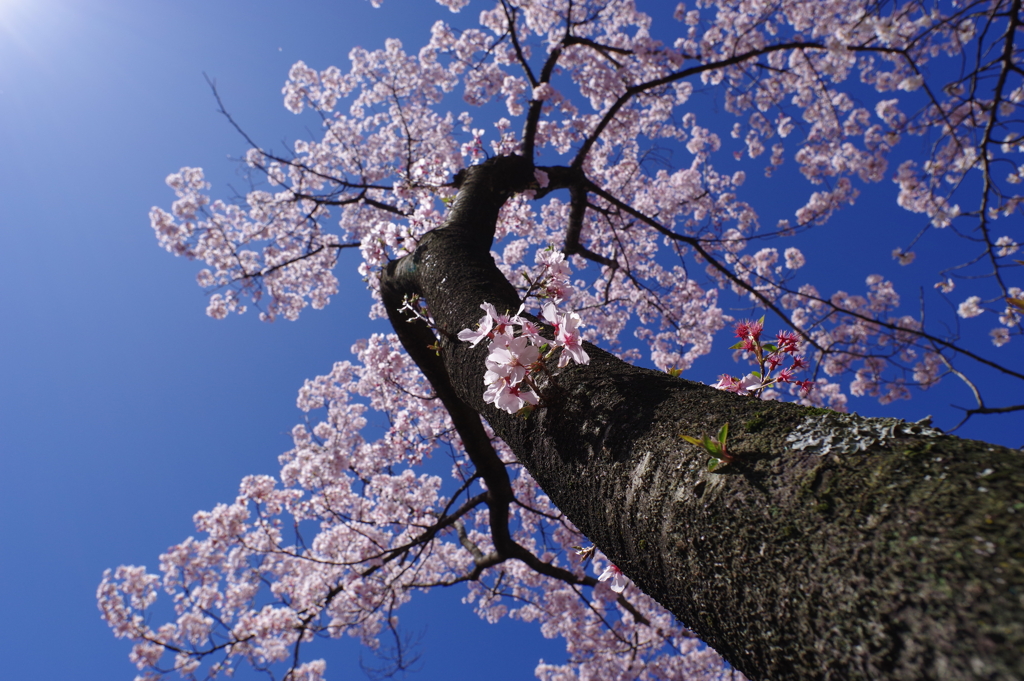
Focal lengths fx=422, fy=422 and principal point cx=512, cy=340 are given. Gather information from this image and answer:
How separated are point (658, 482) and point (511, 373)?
1.44 feet

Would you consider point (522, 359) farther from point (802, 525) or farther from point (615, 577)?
point (615, 577)

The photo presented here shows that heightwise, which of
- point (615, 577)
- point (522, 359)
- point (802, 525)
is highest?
point (522, 359)

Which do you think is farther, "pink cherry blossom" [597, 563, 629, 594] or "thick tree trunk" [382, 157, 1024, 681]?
"pink cherry blossom" [597, 563, 629, 594]

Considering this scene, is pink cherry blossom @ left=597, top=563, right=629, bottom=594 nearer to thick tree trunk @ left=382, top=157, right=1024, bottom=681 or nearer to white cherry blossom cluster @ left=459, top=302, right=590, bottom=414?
thick tree trunk @ left=382, top=157, right=1024, bottom=681

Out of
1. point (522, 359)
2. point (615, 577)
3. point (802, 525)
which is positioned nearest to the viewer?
point (802, 525)

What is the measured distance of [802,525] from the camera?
0.57 metres

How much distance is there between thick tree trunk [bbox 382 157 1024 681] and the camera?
1.36ft

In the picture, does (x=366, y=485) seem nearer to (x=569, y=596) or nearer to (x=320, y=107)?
(x=569, y=596)

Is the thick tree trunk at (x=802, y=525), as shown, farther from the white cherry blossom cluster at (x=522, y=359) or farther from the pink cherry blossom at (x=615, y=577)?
the pink cherry blossom at (x=615, y=577)

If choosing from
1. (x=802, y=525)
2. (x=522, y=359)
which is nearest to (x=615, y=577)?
(x=522, y=359)

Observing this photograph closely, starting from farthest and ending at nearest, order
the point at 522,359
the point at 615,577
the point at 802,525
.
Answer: the point at 615,577, the point at 522,359, the point at 802,525

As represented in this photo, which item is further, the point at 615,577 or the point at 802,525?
the point at 615,577

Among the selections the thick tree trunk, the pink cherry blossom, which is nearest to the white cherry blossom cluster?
the thick tree trunk

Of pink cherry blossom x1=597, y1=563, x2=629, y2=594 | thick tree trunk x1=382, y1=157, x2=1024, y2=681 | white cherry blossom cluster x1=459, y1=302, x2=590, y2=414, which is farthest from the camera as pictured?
pink cherry blossom x1=597, y1=563, x2=629, y2=594
